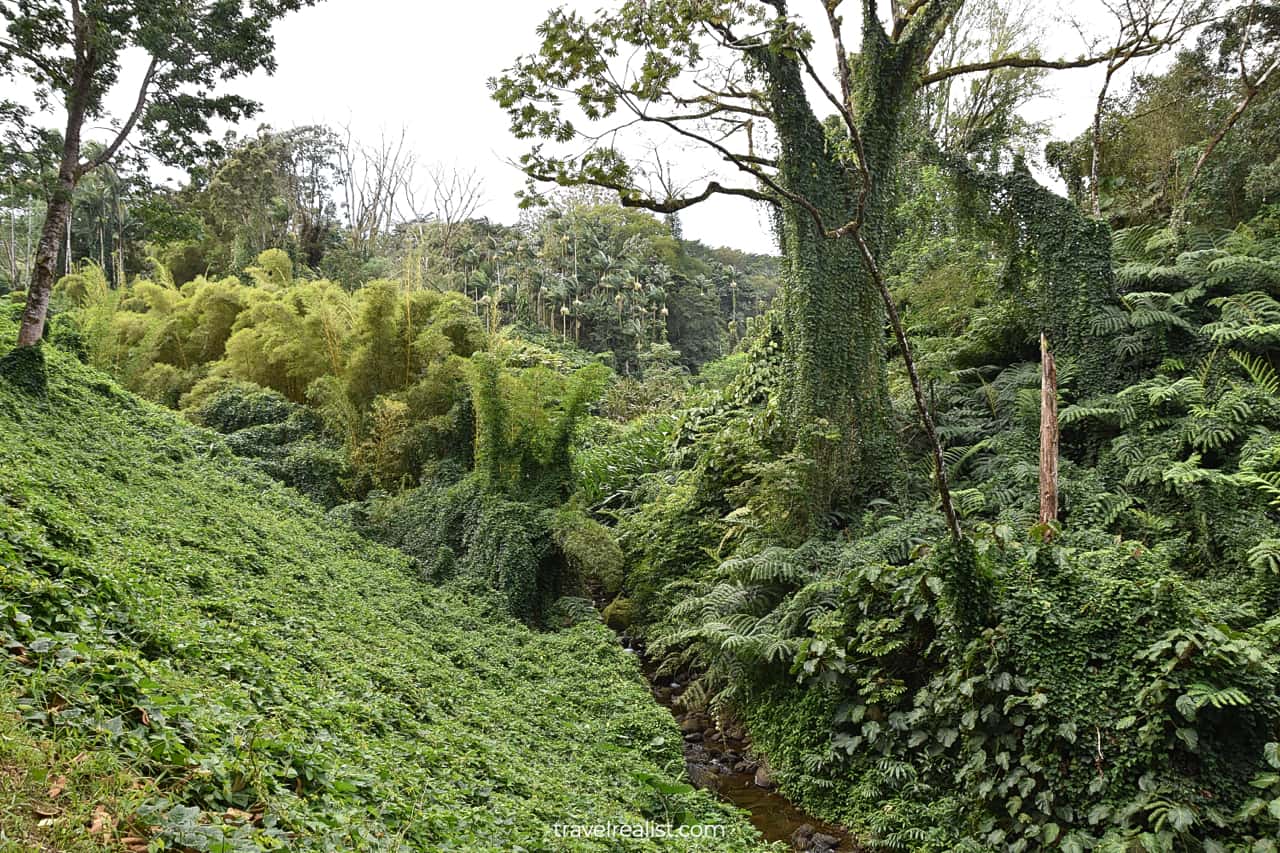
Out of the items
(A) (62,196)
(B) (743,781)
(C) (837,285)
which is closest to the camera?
(B) (743,781)

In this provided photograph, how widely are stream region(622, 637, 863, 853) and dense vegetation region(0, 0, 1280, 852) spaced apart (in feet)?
0.56

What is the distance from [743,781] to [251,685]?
13.7ft

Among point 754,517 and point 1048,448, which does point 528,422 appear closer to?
point 754,517

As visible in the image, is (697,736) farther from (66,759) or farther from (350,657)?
(66,759)

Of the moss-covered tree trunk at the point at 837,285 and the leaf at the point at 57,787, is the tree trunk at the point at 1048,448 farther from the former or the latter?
the leaf at the point at 57,787

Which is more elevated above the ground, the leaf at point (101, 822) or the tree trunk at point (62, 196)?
→ the tree trunk at point (62, 196)

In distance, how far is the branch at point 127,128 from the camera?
254 inches

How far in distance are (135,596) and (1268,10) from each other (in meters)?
17.3

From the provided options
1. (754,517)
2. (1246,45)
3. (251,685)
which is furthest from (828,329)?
(1246,45)

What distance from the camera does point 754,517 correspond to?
8.15 m

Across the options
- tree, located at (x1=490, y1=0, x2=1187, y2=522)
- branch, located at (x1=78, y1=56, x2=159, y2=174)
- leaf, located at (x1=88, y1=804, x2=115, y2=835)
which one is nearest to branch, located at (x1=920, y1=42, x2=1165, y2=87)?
tree, located at (x1=490, y1=0, x2=1187, y2=522)

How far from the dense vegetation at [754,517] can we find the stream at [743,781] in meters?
0.17

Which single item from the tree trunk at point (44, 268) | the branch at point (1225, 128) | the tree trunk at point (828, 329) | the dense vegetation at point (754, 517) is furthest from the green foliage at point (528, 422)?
the branch at point (1225, 128)

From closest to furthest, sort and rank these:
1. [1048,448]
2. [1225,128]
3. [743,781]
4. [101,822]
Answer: [101,822], [743,781], [1048,448], [1225,128]
